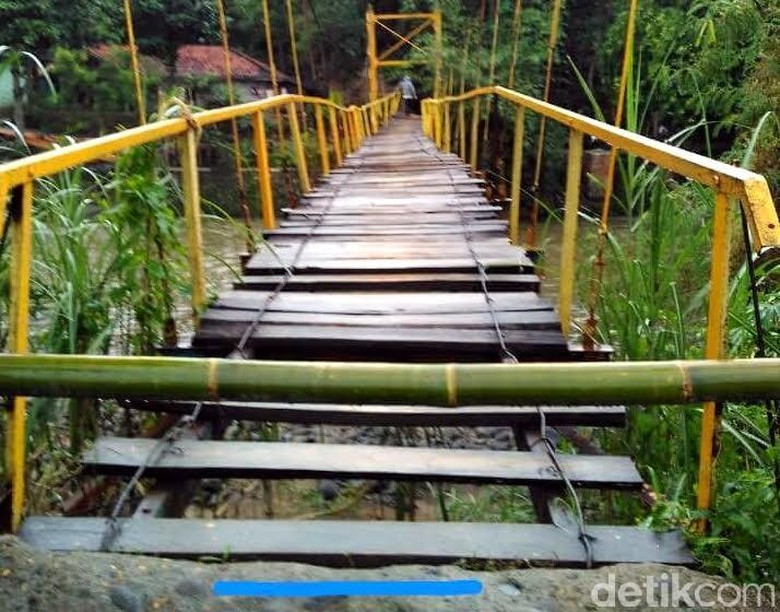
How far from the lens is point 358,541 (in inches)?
52.1

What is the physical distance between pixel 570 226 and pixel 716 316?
108 centimetres

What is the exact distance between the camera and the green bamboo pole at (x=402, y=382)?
0.98m

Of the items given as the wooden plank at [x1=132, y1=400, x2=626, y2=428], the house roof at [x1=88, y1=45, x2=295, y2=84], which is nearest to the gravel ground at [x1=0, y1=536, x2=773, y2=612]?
the wooden plank at [x1=132, y1=400, x2=626, y2=428]

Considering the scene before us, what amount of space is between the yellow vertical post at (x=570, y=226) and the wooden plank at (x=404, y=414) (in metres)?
0.46

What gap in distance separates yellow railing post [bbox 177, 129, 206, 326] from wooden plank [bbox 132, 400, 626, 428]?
1.89ft

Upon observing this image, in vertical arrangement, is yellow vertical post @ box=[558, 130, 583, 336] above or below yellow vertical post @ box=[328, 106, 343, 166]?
above

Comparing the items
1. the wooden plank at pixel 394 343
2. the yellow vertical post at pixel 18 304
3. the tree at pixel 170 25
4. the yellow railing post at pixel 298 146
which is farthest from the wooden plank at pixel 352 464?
the tree at pixel 170 25

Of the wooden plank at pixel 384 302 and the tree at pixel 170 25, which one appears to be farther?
the tree at pixel 170 25

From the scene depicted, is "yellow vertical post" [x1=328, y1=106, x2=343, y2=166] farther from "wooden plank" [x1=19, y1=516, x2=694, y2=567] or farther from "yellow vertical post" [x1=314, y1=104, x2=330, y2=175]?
"wooden plank" [x1=19, y1=516, x2=694, y2=567]

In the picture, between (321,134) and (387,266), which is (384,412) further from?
(321,134)

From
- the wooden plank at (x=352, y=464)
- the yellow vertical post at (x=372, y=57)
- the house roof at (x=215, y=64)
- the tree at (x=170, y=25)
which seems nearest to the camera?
the wooden plank at (x=352, y=464)

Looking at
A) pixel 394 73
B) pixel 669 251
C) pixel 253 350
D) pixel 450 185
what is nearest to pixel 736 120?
pixel 450 185

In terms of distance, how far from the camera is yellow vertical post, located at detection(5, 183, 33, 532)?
4.10ft

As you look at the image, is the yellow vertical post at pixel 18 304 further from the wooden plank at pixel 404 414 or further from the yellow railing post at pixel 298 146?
the yellow railing post at pixel 298 146
